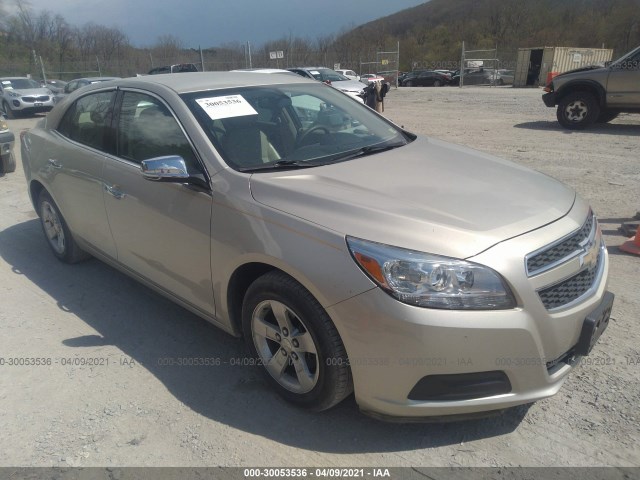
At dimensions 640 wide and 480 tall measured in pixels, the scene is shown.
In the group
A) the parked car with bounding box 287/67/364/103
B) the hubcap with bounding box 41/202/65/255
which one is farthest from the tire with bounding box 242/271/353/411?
the parked car with bounding box 287/67/364/103

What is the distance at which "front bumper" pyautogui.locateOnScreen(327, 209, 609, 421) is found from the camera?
2088mm

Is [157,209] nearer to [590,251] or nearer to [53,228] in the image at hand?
[53,228]

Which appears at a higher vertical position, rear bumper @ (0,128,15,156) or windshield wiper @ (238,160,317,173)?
windshield wiper @ (238,160,317,173)

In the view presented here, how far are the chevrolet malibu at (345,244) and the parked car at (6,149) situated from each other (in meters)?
6.24

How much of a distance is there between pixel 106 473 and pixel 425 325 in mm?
1671

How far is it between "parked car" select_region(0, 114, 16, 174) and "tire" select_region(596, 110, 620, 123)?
1242 centimetres

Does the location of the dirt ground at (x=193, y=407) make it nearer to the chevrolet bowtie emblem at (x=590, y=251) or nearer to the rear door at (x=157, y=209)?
the rear door at (x=157, y=209)

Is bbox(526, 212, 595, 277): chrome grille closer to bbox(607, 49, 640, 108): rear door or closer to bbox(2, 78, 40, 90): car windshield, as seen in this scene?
bbox(607, 49, 640, 108): rear door

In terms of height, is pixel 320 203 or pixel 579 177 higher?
pixel 320 203

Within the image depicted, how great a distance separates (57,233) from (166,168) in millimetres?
2567

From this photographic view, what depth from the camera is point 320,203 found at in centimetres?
246

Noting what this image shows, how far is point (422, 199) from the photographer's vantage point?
2.50 metres

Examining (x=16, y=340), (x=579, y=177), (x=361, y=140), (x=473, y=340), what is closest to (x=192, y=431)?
→ (x=473, y=340)

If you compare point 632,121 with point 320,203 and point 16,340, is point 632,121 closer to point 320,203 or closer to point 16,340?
point 320,203
